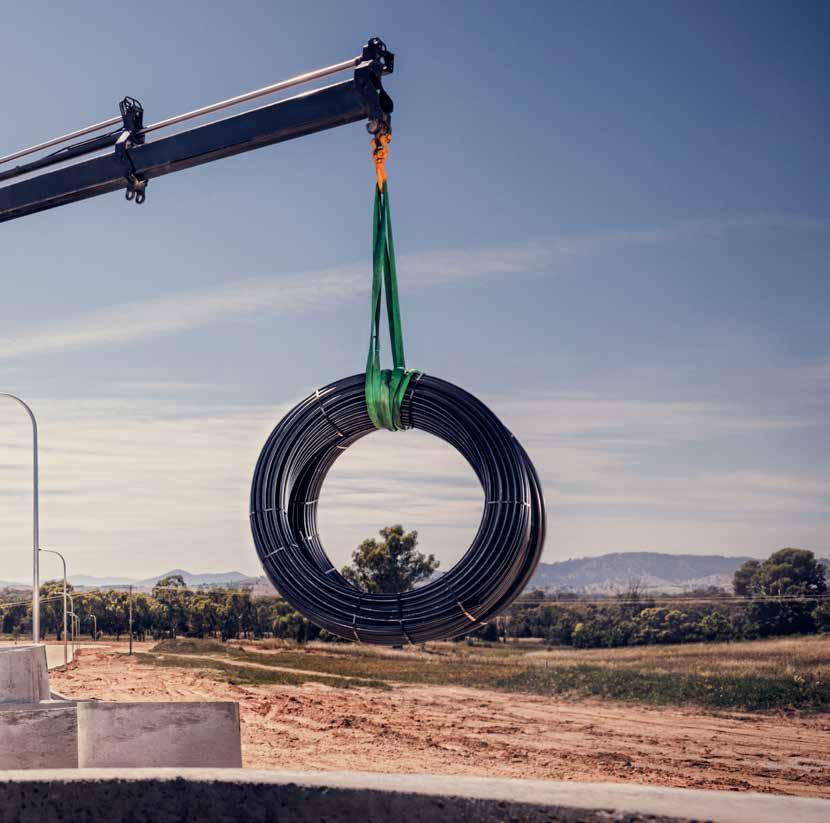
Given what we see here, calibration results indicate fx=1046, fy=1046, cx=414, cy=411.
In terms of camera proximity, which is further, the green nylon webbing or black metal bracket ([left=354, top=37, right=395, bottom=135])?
black metal bracket ([left=354, top=37, right=395, bottom=135])

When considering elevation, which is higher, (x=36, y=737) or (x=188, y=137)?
(x=188, y=137)

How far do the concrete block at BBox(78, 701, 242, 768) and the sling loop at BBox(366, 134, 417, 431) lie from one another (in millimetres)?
3414

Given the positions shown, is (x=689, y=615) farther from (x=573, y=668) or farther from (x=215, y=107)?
(x=215, y=107)

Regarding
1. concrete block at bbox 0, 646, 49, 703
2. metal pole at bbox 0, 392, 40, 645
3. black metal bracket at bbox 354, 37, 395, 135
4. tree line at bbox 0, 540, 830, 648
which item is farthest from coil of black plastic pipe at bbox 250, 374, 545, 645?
tree line at bbox 0, 540, 830, 648

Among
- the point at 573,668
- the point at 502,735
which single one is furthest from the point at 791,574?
the point at 502,735

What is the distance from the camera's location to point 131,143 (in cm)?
643

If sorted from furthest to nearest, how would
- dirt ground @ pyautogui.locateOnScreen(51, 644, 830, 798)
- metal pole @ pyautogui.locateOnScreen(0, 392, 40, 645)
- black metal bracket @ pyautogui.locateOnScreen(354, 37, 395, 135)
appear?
metal pole @ pyautogui.locateOnScreen(0, 392, 40, 645) < dirt ground @ pyautogui.locateOnScreen(51, 644, 830, 798) < black metal bracket @ pyautogui.locateOnScreen(354, 37, 395, 135)

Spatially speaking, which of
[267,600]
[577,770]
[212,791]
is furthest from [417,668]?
[212,791]

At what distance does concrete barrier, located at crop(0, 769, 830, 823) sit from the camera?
2.53 m

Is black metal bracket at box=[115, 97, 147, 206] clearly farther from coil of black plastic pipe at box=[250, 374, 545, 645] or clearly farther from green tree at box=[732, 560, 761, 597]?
green tree at box=[732, 560, 761, 597]

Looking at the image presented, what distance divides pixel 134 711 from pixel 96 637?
102 ft

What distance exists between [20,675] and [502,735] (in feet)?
40.4

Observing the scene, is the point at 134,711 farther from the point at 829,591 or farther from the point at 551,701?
the point at 829,591

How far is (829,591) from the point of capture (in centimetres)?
3225
